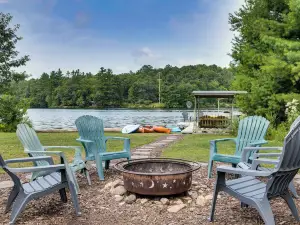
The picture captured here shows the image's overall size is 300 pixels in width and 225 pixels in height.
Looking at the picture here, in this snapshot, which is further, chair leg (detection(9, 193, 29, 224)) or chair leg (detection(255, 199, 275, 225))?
chair leg (detection(9, 193, 29, 224))

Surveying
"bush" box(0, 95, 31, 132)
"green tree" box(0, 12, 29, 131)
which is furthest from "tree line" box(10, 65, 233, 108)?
"green tree" box(0, 12, 29, 131)

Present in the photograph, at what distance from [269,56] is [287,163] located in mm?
9873

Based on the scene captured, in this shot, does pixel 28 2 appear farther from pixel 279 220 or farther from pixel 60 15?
pixel 279 220

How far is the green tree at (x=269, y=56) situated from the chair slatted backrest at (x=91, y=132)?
6542 mm

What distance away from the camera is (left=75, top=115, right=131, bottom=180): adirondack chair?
4.70 m

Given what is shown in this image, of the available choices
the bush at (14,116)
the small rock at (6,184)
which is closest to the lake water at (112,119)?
the bush at (14,116)

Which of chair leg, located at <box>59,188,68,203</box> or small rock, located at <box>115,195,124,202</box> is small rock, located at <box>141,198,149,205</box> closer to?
small rock, located at <box>115,195,124,202</box>

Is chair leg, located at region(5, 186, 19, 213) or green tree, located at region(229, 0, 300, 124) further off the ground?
green tree, located at region(229, 0, 300, 124)

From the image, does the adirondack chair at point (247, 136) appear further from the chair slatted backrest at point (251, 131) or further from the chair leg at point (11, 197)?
the chair leg at point (11, 197)

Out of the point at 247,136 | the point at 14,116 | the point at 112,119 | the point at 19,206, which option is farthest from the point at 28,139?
the point at 112,119

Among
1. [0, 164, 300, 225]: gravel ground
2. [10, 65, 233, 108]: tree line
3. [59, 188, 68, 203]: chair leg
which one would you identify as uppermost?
[10, 65, 233, 108]: tree line

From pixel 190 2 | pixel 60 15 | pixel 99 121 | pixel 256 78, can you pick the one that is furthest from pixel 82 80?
pixel 99 121

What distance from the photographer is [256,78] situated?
544 inches

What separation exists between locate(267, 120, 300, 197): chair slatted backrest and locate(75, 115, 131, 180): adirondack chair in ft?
8.52
